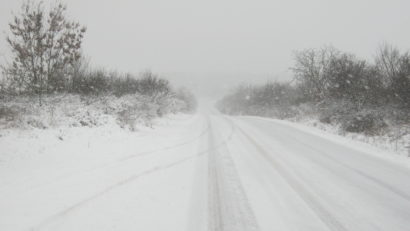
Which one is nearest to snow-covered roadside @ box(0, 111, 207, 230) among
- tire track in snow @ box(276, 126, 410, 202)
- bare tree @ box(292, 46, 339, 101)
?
tire track in snow @ box(276, 126, 410, 202)

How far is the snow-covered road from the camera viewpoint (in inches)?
150

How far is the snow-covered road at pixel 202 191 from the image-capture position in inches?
150

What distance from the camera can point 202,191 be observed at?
5.13 metres

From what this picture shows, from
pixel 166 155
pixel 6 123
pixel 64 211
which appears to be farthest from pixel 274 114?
pixel 64 211

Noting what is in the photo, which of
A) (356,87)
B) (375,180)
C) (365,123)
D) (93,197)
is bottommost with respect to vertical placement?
(93,197)

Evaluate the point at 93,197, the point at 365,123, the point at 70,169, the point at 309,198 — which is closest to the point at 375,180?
the point at 309,198

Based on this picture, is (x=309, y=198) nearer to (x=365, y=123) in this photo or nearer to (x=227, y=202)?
(x=227, y=202)

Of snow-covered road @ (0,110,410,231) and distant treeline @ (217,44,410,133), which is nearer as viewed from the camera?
snow-covered road @ (0,110,410,231)

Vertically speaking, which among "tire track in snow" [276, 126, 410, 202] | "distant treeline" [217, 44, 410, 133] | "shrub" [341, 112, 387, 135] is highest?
"distant treeline" [217, 44, 410, 133]

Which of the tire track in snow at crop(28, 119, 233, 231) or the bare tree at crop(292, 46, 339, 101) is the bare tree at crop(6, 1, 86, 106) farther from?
the bare tree at crop(292, 46, 339, 101)

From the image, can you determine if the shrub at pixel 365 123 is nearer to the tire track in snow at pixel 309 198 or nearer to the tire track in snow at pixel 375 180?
the tire track in snow at pixel 375 180

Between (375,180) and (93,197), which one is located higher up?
(375,180)

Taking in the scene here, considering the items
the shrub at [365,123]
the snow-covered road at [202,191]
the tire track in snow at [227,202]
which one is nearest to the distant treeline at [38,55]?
the snow-covered road at [202,191]

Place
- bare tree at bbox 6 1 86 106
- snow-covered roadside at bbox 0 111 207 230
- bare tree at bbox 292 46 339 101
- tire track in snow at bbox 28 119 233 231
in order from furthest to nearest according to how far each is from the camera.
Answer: bare tree at bbox 292 46 339 101, bare tree at bbox 6 1 86 106, snow-covered roadside at bbox 0 111 207 230, tire track in snow at bbox 28 119 233 231
